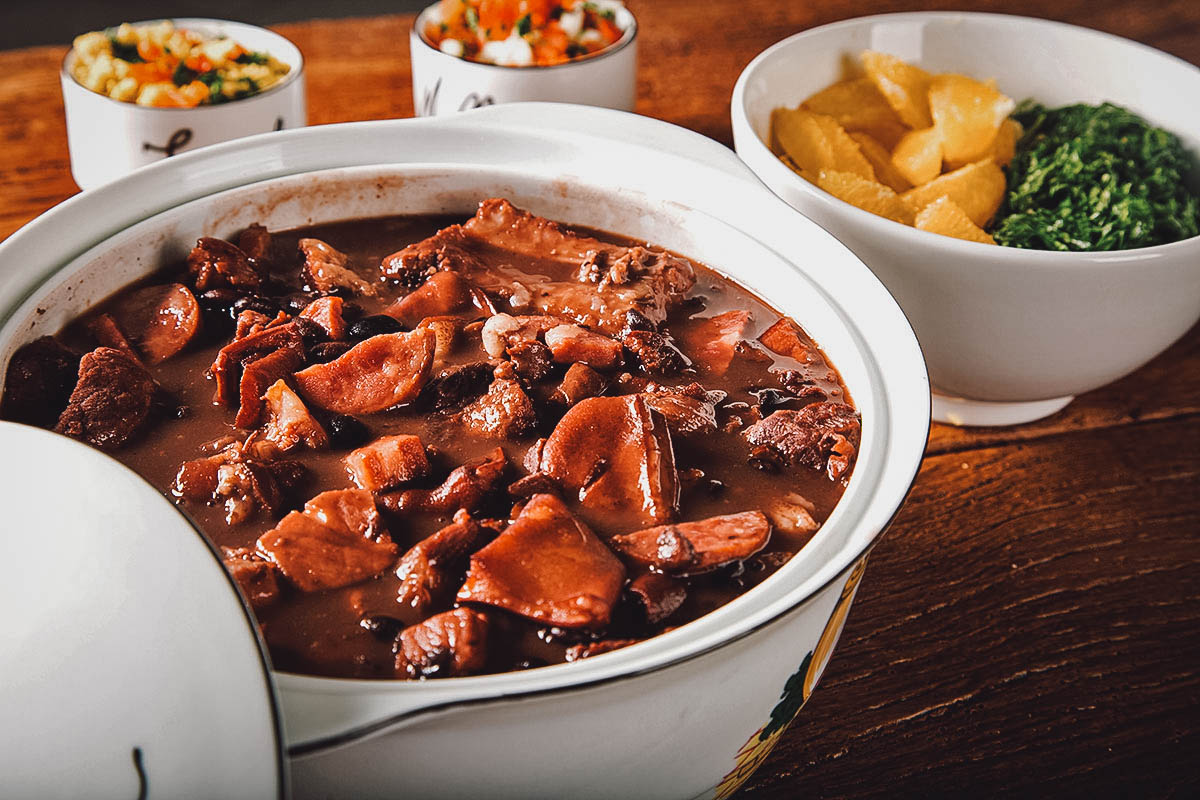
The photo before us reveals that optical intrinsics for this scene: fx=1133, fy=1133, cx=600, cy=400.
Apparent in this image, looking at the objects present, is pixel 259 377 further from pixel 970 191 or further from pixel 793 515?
pixel 970 191

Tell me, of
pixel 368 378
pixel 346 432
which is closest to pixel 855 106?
pixel 368 378

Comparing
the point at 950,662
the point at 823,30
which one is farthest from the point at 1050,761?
the point at 823,30

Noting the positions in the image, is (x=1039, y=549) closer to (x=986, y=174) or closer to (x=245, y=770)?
(x=986, y=174)

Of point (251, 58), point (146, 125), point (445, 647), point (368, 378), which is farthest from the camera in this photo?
point (251, 58)

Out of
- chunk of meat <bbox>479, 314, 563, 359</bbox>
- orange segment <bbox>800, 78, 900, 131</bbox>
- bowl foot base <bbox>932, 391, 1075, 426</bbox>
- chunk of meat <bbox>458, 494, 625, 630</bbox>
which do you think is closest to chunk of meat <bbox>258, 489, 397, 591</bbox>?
chunk of meat <bbox>458, 494, 625, 630</bbox>

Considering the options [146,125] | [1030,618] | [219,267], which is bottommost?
[1030,618]

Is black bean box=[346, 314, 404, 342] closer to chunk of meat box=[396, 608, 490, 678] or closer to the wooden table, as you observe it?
chunk of meat box=[396, 608, 490, 678]

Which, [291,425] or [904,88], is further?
[904,88]

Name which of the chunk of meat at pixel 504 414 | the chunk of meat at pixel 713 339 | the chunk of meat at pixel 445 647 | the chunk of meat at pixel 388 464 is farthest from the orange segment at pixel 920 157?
the chunk of meat at pixel 445 647
